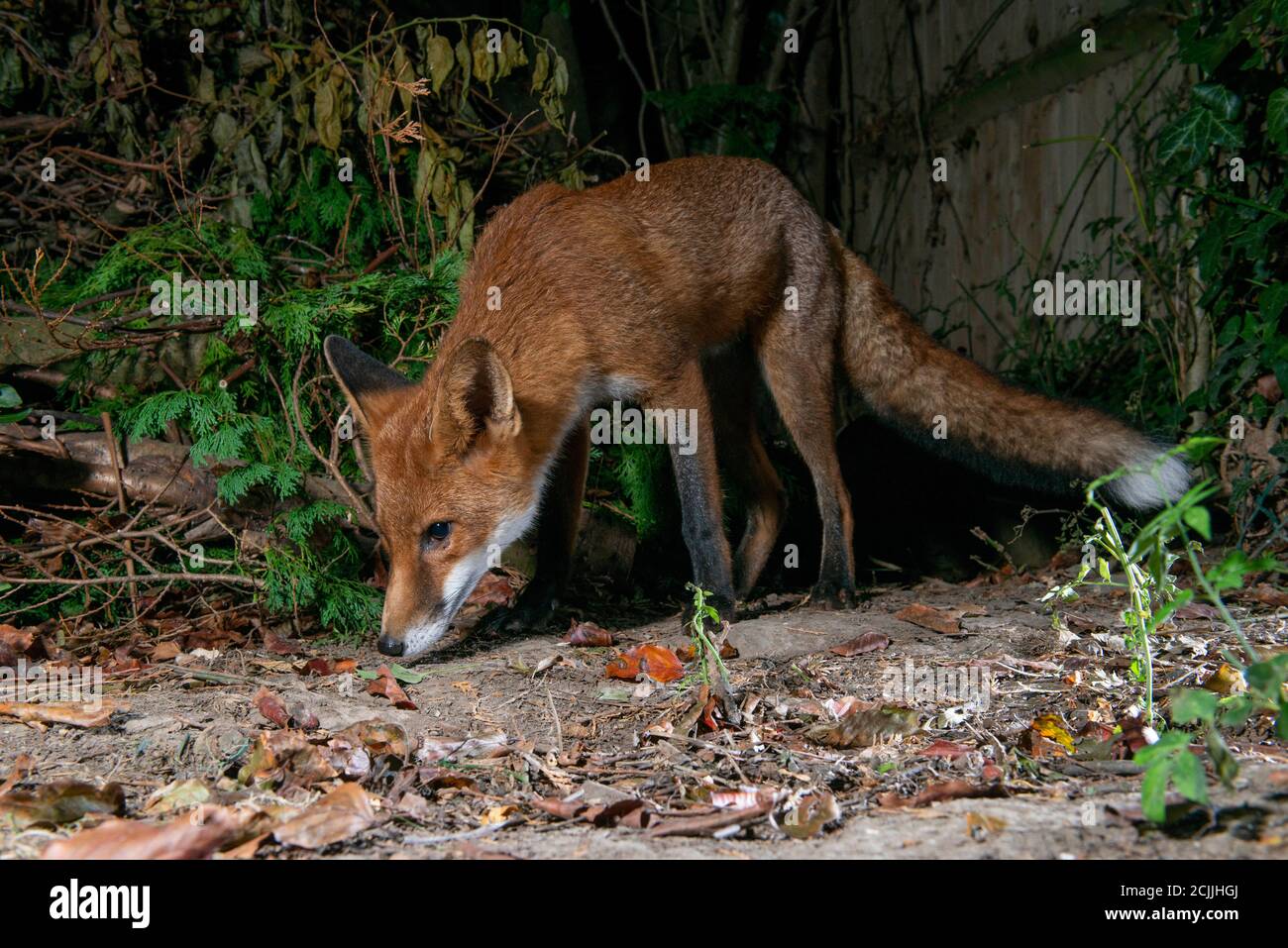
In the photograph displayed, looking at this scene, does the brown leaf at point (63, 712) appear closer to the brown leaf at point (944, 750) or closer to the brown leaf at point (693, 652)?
the brown leaf at point (693, 652)

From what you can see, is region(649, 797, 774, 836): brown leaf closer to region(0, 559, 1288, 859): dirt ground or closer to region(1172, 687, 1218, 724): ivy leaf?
region(0, 559, 1288, 859): dirt ground

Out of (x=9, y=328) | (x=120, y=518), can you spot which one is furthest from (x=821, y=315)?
(x=9, y=328)

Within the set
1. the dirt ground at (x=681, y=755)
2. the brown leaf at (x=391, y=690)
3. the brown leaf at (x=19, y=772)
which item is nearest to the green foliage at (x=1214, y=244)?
the dirt ground at (x=681, y=755)

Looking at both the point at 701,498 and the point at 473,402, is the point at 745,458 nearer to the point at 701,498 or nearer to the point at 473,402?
the point at 701,498

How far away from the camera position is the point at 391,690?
323cm

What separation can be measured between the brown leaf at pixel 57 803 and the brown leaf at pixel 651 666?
1586mm

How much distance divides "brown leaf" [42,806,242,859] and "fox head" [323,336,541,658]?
152cm

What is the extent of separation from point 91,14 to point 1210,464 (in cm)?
634

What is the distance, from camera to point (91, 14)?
5.81 meters

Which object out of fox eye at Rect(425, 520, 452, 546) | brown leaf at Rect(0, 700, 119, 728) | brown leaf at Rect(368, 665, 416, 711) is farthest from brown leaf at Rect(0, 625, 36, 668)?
fox eye at Rect(425, 520, 452, 546)

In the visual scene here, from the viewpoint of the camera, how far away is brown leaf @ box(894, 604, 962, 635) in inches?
151

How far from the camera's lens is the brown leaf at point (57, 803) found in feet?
7.07

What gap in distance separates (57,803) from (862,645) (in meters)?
2.49

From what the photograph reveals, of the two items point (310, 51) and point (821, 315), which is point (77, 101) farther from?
point (821, 315)
